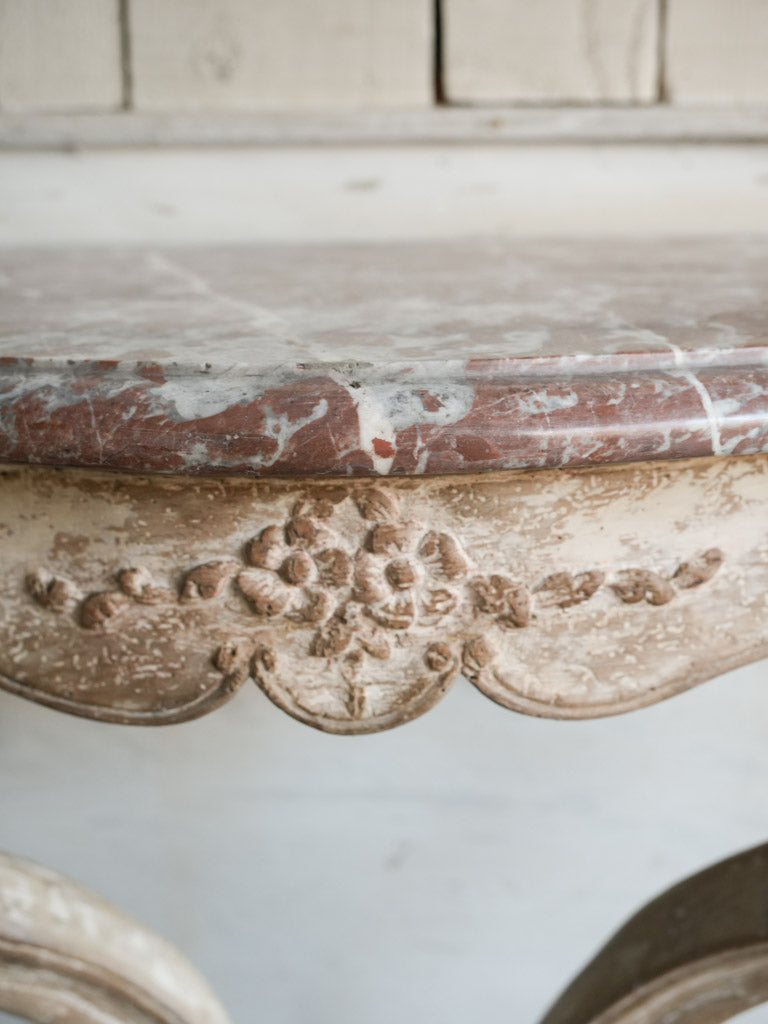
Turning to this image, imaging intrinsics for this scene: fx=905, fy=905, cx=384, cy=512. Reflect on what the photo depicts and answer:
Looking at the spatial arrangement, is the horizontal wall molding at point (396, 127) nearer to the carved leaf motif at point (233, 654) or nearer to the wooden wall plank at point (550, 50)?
the wooden wall plank at point (550, 50)

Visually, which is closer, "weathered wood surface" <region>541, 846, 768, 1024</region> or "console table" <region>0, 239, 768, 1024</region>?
"console table" <region>0, 239, 768, 1024</region>

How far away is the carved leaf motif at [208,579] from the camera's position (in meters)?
0.29

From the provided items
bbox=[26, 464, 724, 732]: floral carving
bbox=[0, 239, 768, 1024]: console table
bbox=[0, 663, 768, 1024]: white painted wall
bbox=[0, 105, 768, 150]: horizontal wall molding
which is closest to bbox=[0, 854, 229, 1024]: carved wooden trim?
bbox=[0, 239, 768, 1024]: console table

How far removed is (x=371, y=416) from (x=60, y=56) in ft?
1.86

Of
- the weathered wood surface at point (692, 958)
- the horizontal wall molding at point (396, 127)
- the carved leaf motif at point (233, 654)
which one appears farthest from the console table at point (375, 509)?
the horizontal wall molding at point (396, 127)

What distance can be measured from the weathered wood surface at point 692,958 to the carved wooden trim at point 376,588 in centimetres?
22

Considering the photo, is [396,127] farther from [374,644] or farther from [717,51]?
[374,644]

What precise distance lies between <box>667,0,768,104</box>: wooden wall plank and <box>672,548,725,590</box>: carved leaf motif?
53cm

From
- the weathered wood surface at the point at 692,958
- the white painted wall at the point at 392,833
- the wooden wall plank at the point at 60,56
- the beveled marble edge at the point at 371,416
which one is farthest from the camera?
the white painted wall at the point at 392,833

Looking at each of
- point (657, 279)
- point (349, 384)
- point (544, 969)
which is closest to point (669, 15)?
point (657, 279)

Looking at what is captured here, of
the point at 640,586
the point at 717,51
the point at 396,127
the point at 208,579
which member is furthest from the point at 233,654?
the point at 717,51

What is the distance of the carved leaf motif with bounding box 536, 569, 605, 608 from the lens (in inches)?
11.7

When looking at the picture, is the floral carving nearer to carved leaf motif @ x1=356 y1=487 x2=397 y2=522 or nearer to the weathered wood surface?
carved leaf motif @ x1=356 y1=487 x2=397 y2=522

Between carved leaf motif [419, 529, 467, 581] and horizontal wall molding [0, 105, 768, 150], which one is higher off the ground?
horizontal wall molding [0, 105, 768, 150]
